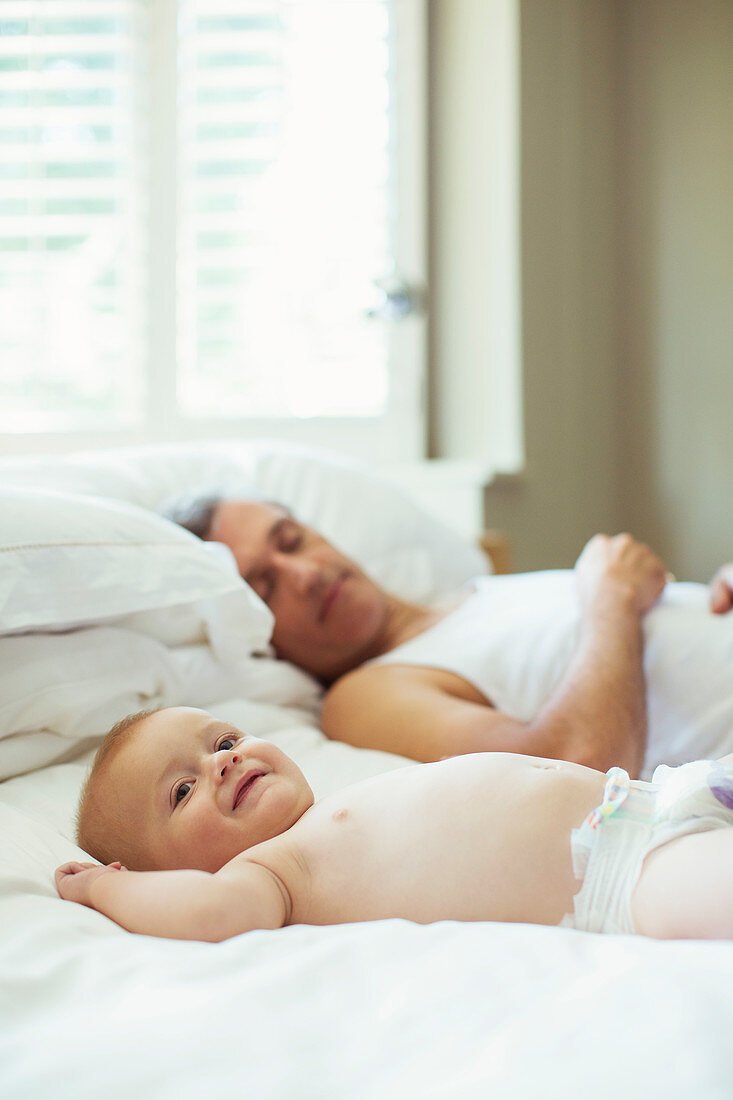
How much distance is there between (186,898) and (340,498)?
3.73ft

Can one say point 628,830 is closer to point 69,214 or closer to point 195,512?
point 195,512

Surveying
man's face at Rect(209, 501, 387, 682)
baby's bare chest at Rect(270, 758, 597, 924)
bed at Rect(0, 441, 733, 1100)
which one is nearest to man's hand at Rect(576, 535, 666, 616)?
man's face at Rect(209, 501, 387, 682)

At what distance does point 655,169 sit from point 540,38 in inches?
16.6

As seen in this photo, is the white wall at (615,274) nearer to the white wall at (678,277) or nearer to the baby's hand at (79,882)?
the white wall at (678,277)

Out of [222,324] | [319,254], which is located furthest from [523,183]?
[222,324]

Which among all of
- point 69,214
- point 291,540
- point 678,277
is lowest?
point 291,540

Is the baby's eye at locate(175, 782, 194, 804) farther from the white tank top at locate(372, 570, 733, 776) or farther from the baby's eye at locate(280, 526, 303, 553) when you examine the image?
the baby's eye at locate(280, 526, 303, 553)

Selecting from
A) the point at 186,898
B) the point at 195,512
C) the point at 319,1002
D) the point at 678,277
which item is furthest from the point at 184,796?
the point at 678,277

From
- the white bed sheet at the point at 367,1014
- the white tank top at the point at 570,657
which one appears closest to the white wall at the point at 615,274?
the white tank top at the point at 570,657

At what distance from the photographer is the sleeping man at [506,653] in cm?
107

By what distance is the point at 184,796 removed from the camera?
724 mm

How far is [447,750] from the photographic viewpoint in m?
1.04

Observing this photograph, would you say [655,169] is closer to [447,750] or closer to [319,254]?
[319,254]

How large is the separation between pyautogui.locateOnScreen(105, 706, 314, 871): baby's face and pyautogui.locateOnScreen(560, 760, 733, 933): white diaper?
0.78ft
